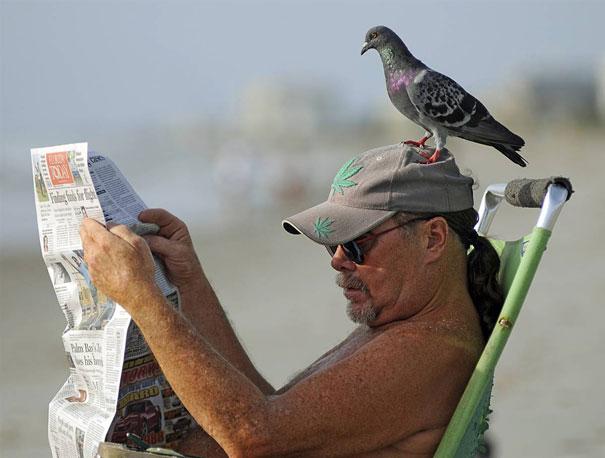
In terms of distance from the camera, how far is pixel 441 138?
2895 mm

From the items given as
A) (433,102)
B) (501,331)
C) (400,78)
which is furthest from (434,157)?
(501,331)

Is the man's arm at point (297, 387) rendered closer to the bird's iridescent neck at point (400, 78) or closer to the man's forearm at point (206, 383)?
the man's forearm at point (206, 383)

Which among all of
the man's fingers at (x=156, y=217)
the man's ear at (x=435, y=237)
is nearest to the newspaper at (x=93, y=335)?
the man's fingers at (x=156, y=217)

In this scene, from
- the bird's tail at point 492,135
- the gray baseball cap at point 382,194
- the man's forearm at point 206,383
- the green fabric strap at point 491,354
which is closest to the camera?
the man's forearm at point 206,383

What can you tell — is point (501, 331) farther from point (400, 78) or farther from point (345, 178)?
point (400, 78)

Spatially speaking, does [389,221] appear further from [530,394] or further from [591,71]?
[591,71]

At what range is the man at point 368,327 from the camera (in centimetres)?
240

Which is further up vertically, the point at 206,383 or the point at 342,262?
→ the point at 342,262

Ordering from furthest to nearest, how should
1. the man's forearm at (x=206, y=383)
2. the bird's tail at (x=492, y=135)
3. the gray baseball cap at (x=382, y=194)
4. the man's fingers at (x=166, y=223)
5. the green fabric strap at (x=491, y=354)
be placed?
the man's fingers at (x=166, y=223)
the bird's tail at (x=492, y=135)
the gray baseball cap at (x=382, y=194)
the green fabric strap at (x=491, y=354)
the man's forearm at (x=206, y=383)

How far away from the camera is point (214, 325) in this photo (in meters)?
3.04

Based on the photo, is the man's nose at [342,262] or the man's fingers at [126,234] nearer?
the man's fingers at [126,234]

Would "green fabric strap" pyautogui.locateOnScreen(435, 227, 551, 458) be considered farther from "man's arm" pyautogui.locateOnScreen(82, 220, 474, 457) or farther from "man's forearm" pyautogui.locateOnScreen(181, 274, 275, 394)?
"man's forearm" pyautogui.locateOnScreen(181, 274, 275, 394)

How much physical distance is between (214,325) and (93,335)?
42 centimetres

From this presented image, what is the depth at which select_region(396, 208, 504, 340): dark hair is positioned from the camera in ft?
8.89
